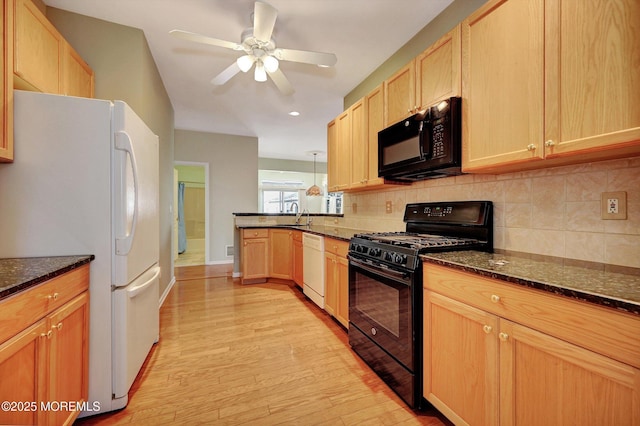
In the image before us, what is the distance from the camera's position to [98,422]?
4.76ft

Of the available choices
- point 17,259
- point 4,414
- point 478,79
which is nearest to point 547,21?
point 478,79

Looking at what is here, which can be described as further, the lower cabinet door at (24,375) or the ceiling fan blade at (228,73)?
the ceiling fan blade at (228,73)

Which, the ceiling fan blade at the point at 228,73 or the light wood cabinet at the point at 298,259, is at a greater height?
the ceiling fan blade at the point at 228,73

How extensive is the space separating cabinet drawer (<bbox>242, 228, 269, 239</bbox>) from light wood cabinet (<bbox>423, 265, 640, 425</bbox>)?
3.03m

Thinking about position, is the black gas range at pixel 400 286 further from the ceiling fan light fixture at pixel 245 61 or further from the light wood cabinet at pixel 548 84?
the ceiling fan light fixture at pixel 245 61

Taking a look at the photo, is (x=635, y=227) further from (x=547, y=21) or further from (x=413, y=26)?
(x=413, y=26)

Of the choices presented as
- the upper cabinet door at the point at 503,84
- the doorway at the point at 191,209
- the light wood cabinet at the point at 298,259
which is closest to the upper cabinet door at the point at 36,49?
the upper cabinet door at the point at 503,84

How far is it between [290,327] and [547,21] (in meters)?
2.77

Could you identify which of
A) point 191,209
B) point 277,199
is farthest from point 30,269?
point 277,199

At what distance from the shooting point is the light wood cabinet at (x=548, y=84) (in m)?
1.02

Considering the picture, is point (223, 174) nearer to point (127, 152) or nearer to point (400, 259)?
point (127, 152)

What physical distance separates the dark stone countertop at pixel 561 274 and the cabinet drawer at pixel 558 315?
0.03 m

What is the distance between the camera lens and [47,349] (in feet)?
3.71

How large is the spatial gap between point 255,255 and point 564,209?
11.8 ft
